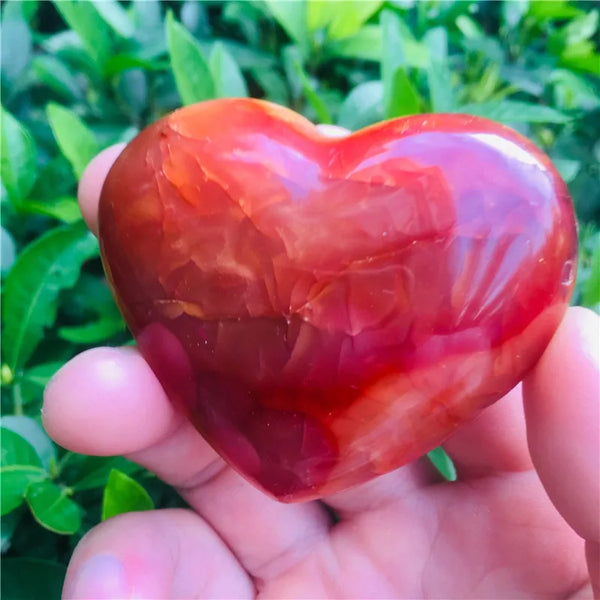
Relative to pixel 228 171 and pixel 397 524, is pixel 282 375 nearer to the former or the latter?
pixel 228 171

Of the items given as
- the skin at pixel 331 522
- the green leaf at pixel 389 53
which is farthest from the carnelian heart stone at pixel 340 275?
the green leaf at pixel 389 53

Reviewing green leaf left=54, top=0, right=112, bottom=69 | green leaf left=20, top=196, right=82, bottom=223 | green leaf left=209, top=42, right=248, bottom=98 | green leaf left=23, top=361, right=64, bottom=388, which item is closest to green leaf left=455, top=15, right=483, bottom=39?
green leaf left=209, top=42, right=248, bottom=98

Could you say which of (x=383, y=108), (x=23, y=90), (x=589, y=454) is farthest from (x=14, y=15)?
(x=589, y=454)

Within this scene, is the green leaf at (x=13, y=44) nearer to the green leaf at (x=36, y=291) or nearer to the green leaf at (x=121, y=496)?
the green leaf at (x=36, y=291)

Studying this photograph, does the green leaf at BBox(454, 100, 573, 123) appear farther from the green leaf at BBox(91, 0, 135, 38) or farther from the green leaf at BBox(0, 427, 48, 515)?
the green leaf at BBox(0, 427, 48, 515)

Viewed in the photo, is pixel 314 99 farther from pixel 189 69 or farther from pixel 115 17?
pixel 115 17
